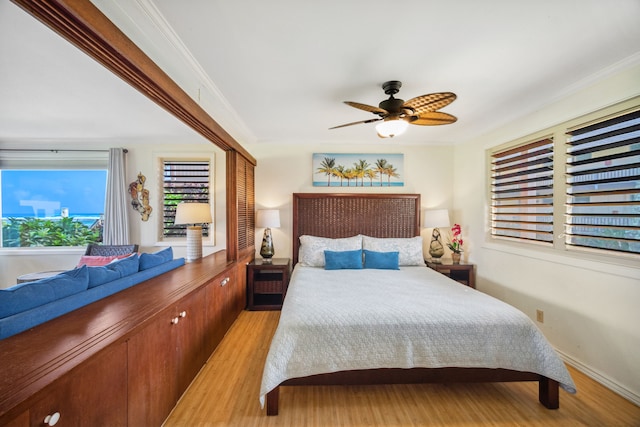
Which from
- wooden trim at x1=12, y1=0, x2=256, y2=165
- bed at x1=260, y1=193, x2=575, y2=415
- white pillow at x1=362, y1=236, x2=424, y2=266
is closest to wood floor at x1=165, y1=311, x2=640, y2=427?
bed at x1=260, y1=193, x2=575, y2=415

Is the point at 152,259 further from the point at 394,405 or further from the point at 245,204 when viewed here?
the point at 394,405

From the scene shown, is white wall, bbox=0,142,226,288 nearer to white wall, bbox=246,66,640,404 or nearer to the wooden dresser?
white wall, bbox=246,66,640,404

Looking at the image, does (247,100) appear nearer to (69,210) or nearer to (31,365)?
(31,365)

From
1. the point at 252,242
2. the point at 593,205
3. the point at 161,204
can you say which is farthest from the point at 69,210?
the point at 593,205

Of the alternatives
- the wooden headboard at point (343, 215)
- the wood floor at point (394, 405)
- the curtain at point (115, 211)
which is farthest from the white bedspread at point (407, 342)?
the curtain at point (115, 211)

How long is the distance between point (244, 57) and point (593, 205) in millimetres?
3001

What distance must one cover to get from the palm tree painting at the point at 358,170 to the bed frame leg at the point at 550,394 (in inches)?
110

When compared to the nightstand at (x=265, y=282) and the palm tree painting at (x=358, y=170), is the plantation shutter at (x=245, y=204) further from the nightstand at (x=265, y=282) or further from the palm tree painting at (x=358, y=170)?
the palm tree painting at (x=358, y=170)

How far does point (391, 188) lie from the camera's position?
4.11 metres

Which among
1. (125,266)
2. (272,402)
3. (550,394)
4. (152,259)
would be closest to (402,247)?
(550,394)

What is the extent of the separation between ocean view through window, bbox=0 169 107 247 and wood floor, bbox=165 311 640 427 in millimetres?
3542

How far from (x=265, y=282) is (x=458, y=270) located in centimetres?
265

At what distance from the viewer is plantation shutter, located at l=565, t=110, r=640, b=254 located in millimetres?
1948

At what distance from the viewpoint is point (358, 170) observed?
13.4 feet
